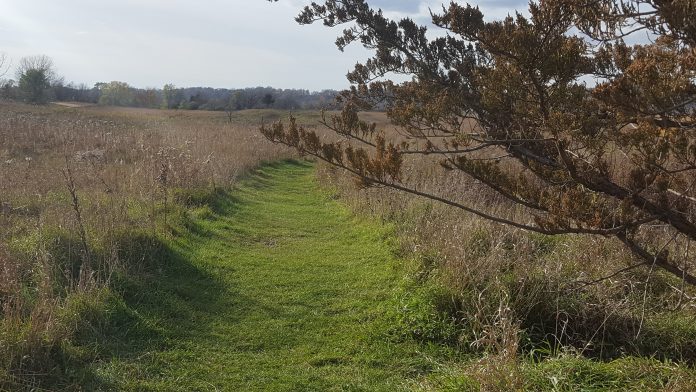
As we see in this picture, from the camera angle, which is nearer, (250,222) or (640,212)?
(640,212)

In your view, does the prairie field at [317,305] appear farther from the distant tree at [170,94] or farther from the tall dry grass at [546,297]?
the distant tree at [170,94]

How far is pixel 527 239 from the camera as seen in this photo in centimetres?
675

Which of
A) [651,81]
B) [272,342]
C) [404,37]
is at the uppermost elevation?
[404,37]

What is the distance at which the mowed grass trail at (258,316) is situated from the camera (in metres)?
4.35

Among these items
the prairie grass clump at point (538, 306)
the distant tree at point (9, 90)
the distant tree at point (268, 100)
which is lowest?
the prairie grass clump at point (538, 306)

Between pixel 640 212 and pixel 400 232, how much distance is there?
431cm

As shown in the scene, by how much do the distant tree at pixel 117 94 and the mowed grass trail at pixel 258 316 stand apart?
3269 inches

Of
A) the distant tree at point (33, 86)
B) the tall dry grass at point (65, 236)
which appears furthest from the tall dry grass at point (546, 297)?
the distant tree at point (33, 86)

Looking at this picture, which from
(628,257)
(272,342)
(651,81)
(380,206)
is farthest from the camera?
(380,206)

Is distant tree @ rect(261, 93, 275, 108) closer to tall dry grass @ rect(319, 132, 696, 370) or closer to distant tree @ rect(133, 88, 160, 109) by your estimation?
distant tree @ rect(133, 88, 160, 109)

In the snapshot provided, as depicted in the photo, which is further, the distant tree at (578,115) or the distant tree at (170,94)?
the distant tree at (170,94)

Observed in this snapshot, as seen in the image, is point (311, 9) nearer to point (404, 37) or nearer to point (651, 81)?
point (404, 37)

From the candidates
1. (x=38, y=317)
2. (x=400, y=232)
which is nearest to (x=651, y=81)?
(x=38, y=317)

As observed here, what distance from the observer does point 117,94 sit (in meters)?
87.6
